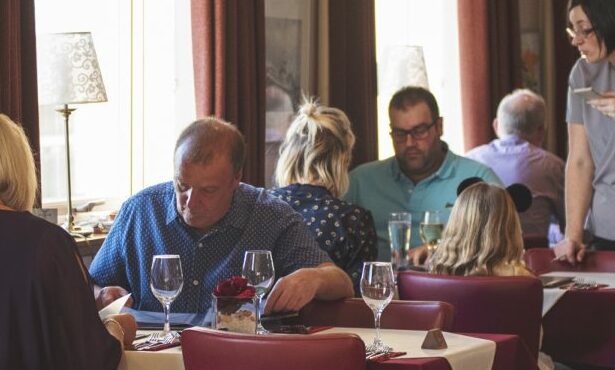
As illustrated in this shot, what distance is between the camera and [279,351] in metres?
2.72

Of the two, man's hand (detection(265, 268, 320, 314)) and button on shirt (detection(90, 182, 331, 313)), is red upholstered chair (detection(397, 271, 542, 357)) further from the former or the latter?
man's hand (detection(265, 268, 320, 314))

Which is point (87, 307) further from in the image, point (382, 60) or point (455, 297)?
point (382, 60)

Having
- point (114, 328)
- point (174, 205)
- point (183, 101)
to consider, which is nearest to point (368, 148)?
point (183, 101)

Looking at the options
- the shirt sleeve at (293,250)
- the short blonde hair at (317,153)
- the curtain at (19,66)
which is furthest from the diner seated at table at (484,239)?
the curtain at (19,66)

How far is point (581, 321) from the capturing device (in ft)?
15.0

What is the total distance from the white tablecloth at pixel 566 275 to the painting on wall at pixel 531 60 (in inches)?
182

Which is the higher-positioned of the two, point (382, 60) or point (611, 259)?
point (382, 60)

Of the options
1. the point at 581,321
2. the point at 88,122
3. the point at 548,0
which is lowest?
the point at 581,321

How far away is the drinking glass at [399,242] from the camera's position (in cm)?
518

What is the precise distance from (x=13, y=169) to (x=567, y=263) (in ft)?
9.92

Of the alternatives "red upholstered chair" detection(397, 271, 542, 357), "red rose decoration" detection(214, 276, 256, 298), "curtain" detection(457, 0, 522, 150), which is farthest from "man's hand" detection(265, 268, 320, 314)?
"curtain" detection(457, 0, 522, 150)

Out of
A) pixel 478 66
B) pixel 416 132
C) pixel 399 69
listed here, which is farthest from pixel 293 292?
pixel 478 66

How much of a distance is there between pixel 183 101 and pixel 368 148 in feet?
5.11

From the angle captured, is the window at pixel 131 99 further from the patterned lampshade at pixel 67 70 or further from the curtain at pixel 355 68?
the curtain at pixel 355 68
